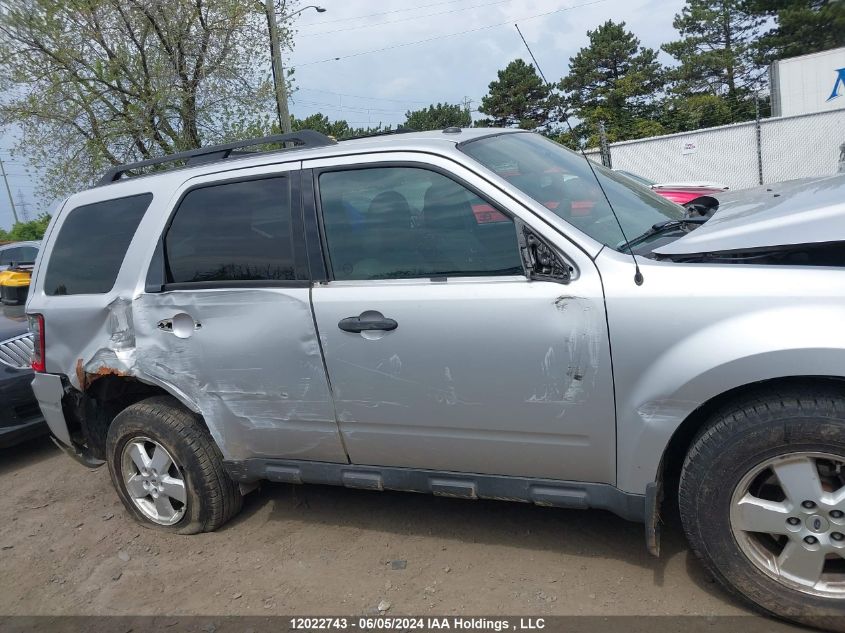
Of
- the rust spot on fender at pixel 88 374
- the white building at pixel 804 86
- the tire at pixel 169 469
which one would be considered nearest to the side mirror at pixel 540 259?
the tire at pixel 169 469

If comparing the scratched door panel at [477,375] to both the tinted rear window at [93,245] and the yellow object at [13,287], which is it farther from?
the yellow object at [13,287]

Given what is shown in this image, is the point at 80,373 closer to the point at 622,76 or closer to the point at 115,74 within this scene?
the point at 115,74

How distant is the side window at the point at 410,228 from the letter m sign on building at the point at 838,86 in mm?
17821

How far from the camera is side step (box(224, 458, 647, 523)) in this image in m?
2.75

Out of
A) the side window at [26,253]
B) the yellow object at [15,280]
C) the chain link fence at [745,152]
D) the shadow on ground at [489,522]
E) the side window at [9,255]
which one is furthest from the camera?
the chain link fence at [745,152]

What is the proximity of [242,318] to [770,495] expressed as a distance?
7.70 feet

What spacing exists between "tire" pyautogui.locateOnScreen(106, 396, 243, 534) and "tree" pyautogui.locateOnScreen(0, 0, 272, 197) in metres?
11.2

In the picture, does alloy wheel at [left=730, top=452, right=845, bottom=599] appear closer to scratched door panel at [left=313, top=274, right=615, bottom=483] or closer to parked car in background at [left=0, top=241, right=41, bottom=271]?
scratched door panel at [left=313, top=274, right=615, bottom=483]

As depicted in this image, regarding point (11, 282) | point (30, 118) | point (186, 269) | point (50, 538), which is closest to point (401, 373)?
point (186, 269)

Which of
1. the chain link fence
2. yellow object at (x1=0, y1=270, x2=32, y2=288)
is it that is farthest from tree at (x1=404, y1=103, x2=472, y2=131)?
yellow object at (x1=0, y1=270, x2=32, y2=288)

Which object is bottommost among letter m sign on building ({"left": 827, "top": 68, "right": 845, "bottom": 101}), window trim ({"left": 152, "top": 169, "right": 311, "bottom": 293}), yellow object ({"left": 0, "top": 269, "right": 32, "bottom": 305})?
yellow object ({"left": 0, "top": 269, "right": 32, "bottom": 305})

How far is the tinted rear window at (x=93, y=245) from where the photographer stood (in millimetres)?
3750

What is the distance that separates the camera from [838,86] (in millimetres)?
18031

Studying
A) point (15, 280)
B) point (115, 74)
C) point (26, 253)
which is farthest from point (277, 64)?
point (15, 280)
